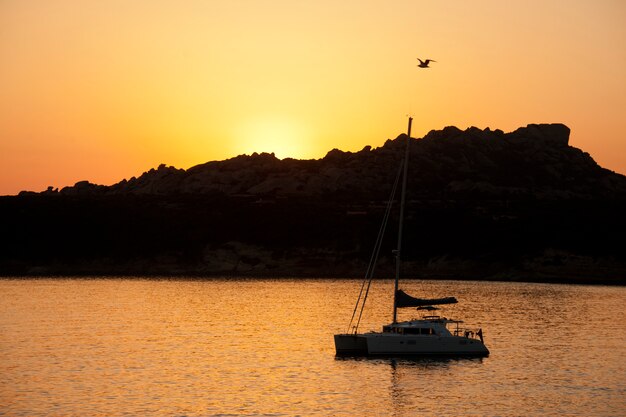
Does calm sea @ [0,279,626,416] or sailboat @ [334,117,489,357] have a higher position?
sailboat @ [334,117,489,357]

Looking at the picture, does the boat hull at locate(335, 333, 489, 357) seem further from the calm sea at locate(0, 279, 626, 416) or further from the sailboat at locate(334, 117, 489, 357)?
the calm sea at locate(0, 279, 626, 416)

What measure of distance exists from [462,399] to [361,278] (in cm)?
13877

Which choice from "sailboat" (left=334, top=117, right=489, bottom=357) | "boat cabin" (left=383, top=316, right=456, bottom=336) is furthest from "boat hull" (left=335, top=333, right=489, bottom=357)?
"boat cabin" (left=383, top=316, right=456, bottom=336)

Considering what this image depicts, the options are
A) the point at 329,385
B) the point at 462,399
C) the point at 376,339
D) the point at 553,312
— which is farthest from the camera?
the point at 553,312

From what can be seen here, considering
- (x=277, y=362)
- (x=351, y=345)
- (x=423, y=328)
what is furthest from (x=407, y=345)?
(x=277, y=362)

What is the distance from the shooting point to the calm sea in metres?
52.6

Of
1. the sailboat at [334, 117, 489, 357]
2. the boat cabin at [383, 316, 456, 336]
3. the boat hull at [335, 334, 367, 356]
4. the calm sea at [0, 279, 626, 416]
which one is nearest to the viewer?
the calm sea at [0, 279, 626, 416]

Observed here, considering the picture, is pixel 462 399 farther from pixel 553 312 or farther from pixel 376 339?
pixel 553 312

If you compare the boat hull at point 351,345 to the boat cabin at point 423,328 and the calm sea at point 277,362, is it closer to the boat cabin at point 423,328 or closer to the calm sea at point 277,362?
the calm sea at point 277,362

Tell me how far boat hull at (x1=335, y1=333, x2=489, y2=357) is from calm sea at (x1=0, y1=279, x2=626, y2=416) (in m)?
0.89

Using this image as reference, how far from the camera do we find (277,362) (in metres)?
→ 70.0

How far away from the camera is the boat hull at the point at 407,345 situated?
220 ft

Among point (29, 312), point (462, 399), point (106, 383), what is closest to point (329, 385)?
point (462, 399)

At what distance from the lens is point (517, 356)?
7450cm
